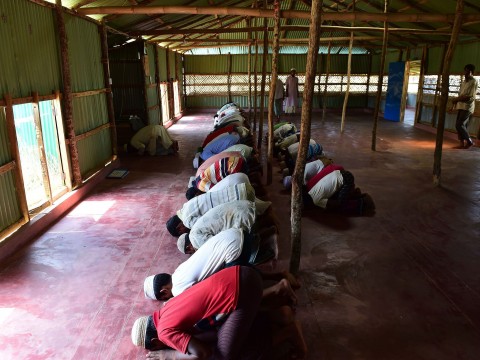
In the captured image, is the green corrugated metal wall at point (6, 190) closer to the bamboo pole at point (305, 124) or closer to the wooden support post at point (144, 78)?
the bamboo pole at point (305, 124)

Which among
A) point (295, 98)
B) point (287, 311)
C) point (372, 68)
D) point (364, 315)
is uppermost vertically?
point (372, 68)

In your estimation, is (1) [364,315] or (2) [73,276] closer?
(1) [364,315]

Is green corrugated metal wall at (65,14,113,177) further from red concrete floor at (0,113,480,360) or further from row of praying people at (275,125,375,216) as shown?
row of praying people at (275,125,375,216)

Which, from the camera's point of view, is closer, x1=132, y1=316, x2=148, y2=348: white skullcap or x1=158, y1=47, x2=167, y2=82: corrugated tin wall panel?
x1=132, y1=316, x2=148, y2=348: white skullcap

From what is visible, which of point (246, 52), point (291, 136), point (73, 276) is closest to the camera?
point (73, 276)

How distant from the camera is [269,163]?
7102mm

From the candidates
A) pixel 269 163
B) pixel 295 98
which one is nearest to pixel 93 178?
pixel 269 163

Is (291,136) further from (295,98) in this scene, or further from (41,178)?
(295,98)

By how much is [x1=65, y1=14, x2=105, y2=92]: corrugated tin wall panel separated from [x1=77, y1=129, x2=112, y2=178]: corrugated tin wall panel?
0.97 m

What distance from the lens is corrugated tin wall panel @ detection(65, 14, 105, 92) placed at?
6.43 m

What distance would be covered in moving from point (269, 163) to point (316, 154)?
0.93 meters

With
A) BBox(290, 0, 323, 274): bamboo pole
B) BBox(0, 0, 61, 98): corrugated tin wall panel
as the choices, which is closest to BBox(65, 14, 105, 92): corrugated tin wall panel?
BBox(0, 0, 61, 98): corrugated tin wall panel

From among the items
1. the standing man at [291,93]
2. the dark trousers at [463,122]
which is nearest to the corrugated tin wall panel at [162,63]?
the standing man at [291,93]

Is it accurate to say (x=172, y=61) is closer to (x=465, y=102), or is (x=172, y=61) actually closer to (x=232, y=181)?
(x=465, y=102)
